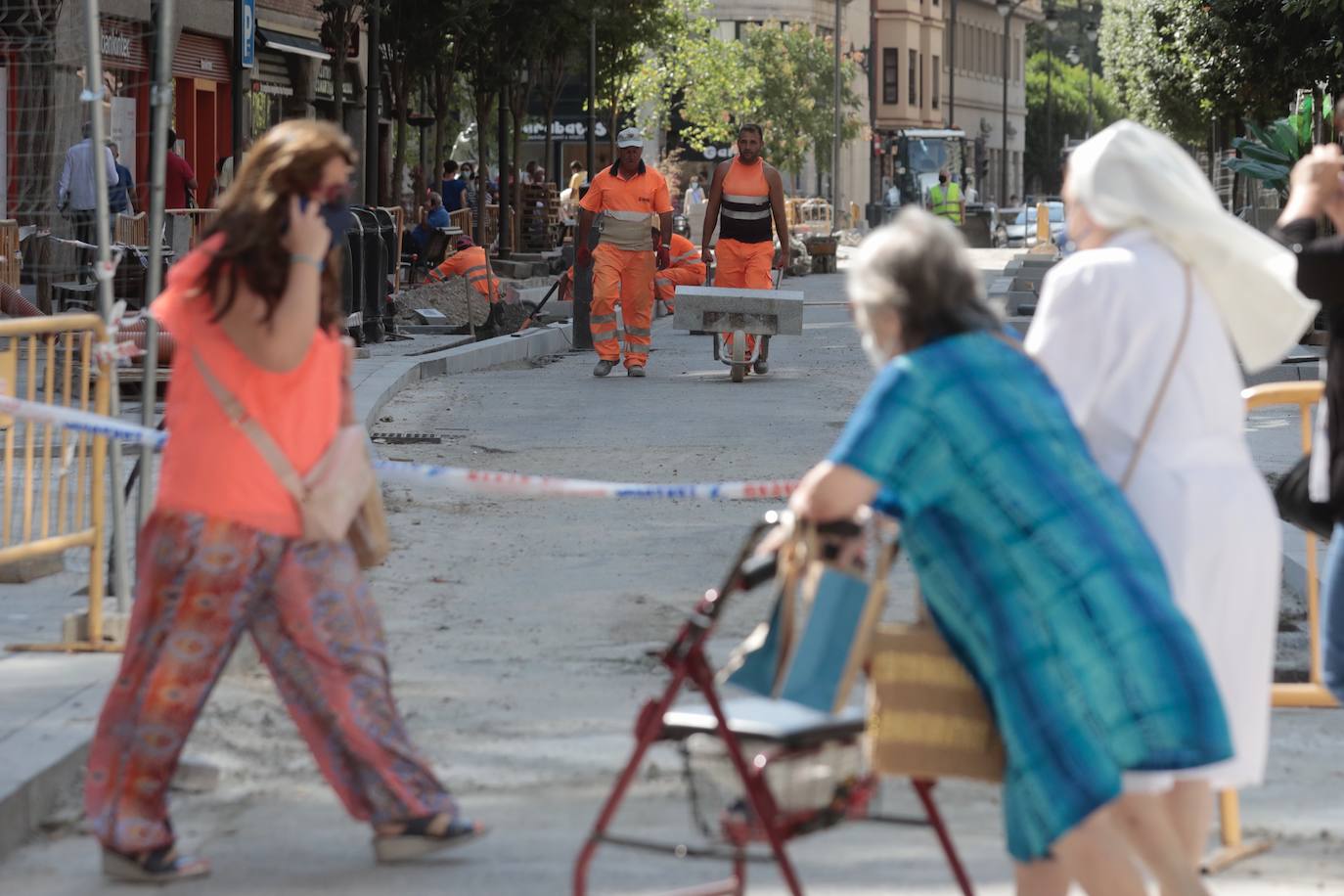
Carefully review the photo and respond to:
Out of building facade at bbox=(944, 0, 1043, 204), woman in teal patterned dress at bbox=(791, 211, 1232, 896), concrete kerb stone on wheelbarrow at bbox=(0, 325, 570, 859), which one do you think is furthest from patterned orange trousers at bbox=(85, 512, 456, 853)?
building facade at bbox=(944, 0, 1043, 204)

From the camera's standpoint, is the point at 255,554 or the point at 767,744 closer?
the point at 767,744

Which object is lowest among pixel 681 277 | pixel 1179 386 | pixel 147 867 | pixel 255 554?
pixel 147 867

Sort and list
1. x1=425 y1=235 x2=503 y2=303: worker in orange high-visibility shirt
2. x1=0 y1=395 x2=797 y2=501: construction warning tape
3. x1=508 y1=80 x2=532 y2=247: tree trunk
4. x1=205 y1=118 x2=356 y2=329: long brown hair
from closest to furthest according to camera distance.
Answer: x1=205 y1=118 x2=356 y2=329: long brown hair
x1=0 y1=395 x2=797 y2=501: construction warning tape
x1=425 y1=235 x2=503 y2=303: worker in orange high-visibility shirt
x1=508 y1=80 x2=532 y2=247: tree trunk

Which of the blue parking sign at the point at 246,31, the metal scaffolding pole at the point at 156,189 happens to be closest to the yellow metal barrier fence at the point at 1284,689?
the metal scaffolding pole at the point at 156,189

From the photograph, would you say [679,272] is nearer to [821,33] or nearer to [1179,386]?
[1179,386]

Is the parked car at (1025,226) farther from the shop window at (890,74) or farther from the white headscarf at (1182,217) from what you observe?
the white headscarf at (1182,217)

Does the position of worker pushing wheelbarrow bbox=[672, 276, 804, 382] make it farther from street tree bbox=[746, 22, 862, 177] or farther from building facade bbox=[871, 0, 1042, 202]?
building facade bbox=[871, 0, 1042, 202]

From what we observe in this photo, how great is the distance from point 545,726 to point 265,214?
7.43 feet

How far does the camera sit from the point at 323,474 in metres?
5.19

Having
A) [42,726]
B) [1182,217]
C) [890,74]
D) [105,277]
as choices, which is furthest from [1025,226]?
[1182,217]

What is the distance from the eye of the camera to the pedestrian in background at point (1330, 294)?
529cm

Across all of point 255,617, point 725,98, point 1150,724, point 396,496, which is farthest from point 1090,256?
point 725,98

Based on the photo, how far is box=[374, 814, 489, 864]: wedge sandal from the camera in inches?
209

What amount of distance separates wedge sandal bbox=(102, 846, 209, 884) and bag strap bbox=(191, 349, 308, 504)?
33.4 inches
